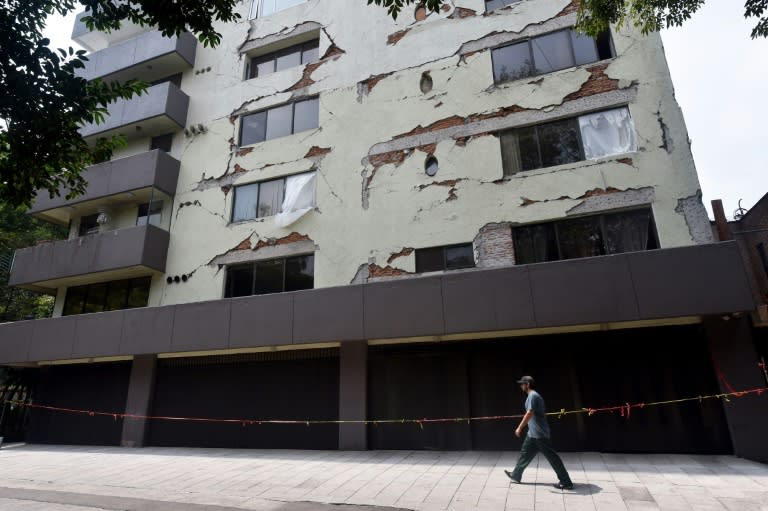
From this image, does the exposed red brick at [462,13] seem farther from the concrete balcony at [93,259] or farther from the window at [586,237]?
the concrete balcony at [93,259]

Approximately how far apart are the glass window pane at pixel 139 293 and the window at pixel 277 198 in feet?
14.1

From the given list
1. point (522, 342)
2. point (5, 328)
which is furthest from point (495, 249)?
point (5, 328)

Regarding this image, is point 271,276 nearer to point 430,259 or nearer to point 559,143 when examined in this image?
point 430,259

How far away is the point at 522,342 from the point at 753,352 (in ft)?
15.2

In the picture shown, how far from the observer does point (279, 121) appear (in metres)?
16.4

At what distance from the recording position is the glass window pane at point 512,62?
1342 cm

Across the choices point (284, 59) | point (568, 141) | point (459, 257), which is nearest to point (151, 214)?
point (284, 59)

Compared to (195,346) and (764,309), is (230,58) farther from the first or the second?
(764,309)

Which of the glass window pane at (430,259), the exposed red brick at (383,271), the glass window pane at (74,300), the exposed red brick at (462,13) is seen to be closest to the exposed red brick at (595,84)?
the exposed red brick at (462,13)

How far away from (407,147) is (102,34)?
17.8m

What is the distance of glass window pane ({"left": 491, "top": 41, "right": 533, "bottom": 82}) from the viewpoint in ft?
44.0

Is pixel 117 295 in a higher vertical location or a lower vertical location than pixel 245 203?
lower

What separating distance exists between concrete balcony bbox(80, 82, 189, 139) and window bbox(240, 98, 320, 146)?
303 centimetres

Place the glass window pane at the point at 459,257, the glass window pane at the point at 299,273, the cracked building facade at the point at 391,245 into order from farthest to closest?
the glass window pane at the point at 299,273 < the glass window pane at the point at 459,257 < the cracked building facade at the point at 391,245
